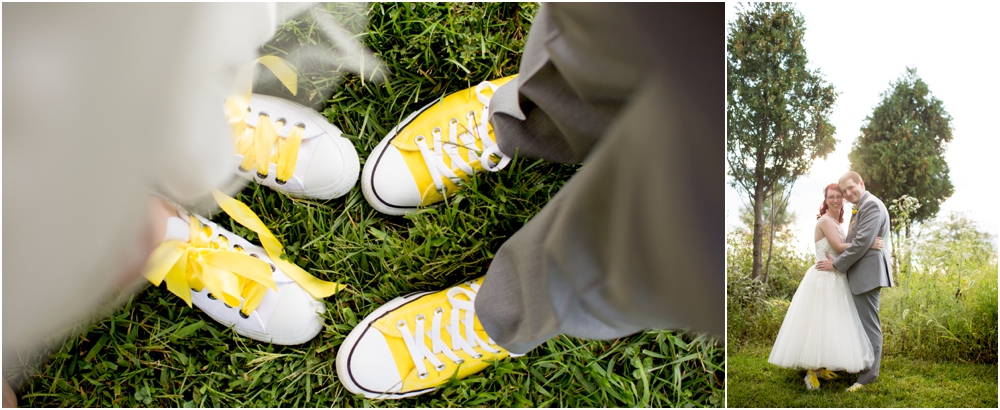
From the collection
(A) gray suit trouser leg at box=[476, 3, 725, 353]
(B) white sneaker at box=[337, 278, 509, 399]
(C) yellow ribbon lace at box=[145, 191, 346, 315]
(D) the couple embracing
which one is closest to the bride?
(D) the couple embracing

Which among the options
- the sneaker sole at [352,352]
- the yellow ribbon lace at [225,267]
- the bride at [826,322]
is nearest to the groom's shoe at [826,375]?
the bride at [826,322]

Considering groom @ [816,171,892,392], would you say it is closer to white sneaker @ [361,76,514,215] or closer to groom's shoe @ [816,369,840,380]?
groom's shoe @ [816,369,840,380]

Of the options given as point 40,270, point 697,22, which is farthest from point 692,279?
point 40,270

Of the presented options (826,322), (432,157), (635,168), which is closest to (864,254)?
(826,322)

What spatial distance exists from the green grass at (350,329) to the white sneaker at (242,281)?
4 centimetres

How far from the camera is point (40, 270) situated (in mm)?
601

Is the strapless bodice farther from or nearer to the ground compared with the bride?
farther from the ground

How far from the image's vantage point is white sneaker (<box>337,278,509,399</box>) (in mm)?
975

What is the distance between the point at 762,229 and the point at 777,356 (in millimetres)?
203

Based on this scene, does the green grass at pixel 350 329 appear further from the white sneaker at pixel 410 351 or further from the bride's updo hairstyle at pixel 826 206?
the bride's updo hairstyle at pixel 826 206

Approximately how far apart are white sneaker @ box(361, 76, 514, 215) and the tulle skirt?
1.74 ft

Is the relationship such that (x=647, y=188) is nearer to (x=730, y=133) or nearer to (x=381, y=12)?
(x=730, y=133)

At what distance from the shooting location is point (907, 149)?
73 cm

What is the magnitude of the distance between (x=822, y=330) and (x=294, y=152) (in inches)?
35.5
